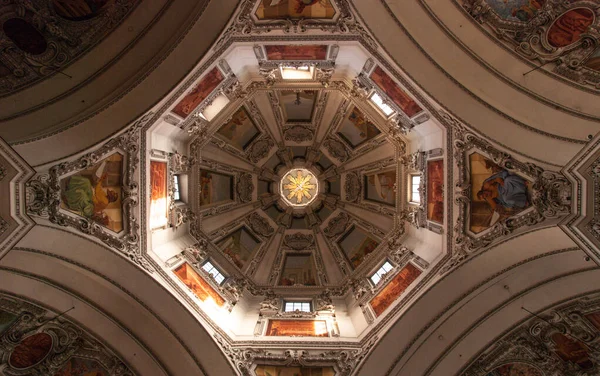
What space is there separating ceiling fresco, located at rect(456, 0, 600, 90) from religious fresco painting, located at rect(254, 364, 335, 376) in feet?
32.4

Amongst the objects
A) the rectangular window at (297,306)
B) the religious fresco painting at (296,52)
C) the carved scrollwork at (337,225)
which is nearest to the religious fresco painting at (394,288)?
the rectangular window at (297,306)

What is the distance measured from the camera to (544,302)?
387 inches

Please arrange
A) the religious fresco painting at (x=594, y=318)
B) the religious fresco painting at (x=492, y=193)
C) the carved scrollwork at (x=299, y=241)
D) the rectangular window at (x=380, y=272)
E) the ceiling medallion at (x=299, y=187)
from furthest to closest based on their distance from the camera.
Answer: the ceiling medallion at (x=299, y=187) < the carved scrollwork at (x=299, y=241) < the rectangular window at (x=380, y=272) < the religious fresco painting at (x=492, y=193) < the religious fresco painting at (x=594, y=318)

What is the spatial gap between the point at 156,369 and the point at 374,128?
11.8 meters

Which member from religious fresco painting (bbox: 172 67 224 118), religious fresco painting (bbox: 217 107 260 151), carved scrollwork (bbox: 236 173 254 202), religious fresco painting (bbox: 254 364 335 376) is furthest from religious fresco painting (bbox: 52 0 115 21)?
religious fresco painting (bbox: 254 364 335 376)

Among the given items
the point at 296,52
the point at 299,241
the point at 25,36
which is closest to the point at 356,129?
the point at 299,241

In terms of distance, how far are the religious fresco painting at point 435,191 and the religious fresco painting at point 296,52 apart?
4776 millimetres

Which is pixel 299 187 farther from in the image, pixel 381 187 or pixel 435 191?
pixel 435 191

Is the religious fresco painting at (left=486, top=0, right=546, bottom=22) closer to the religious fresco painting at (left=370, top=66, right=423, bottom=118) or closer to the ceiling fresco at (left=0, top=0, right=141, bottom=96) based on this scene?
the religious fresco painting at (left=370, top=66, right=423, bottom=118)

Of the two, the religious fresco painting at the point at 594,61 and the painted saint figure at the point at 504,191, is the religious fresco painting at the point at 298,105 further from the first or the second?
the religious fresco painting at the point at 594,61

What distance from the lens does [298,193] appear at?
734 inches

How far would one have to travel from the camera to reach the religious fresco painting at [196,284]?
11969 mm

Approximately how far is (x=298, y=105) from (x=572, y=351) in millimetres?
12594

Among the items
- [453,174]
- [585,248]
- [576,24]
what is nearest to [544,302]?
[585,248]
